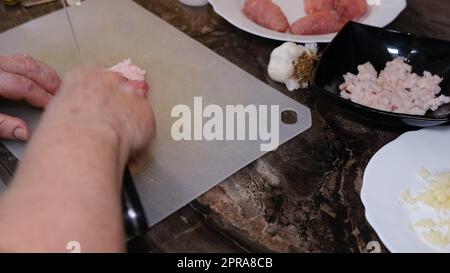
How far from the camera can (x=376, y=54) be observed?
1067mm

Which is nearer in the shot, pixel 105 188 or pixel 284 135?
pixel 105 188

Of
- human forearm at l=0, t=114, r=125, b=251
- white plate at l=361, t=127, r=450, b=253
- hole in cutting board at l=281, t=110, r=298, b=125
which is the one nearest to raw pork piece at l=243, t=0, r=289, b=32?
hole in cutting board at l=281, t=110, r=298, b=125

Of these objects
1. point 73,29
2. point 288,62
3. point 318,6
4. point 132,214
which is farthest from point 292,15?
point 132,214

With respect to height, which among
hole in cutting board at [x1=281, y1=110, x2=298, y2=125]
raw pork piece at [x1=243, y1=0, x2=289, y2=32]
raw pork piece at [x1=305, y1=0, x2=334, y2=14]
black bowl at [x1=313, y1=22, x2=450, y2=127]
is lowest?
hole in cutting board at [x1=281, y1=110, x2=298, y2=125]

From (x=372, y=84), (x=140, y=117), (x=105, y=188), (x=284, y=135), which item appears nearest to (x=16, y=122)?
(x=140, y=117)

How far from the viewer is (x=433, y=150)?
2.87 feet

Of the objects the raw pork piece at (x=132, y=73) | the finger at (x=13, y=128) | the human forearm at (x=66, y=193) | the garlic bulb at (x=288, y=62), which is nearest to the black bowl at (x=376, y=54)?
the garlic bulb at (x=288, y=62)

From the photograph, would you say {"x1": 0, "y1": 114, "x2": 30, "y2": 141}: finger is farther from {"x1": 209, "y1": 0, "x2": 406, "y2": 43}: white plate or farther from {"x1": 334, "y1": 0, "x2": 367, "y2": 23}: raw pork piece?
{"x1": 334, "y1": 0, "x2": 367, "y2": 23}: raw pork piece

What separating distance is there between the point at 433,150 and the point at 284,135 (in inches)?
11.9

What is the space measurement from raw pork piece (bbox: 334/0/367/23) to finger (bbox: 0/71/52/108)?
855 millimetres

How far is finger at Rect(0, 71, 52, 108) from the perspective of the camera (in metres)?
0.94

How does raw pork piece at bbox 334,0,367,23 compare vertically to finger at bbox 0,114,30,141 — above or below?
below

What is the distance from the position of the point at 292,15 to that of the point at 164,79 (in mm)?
479
